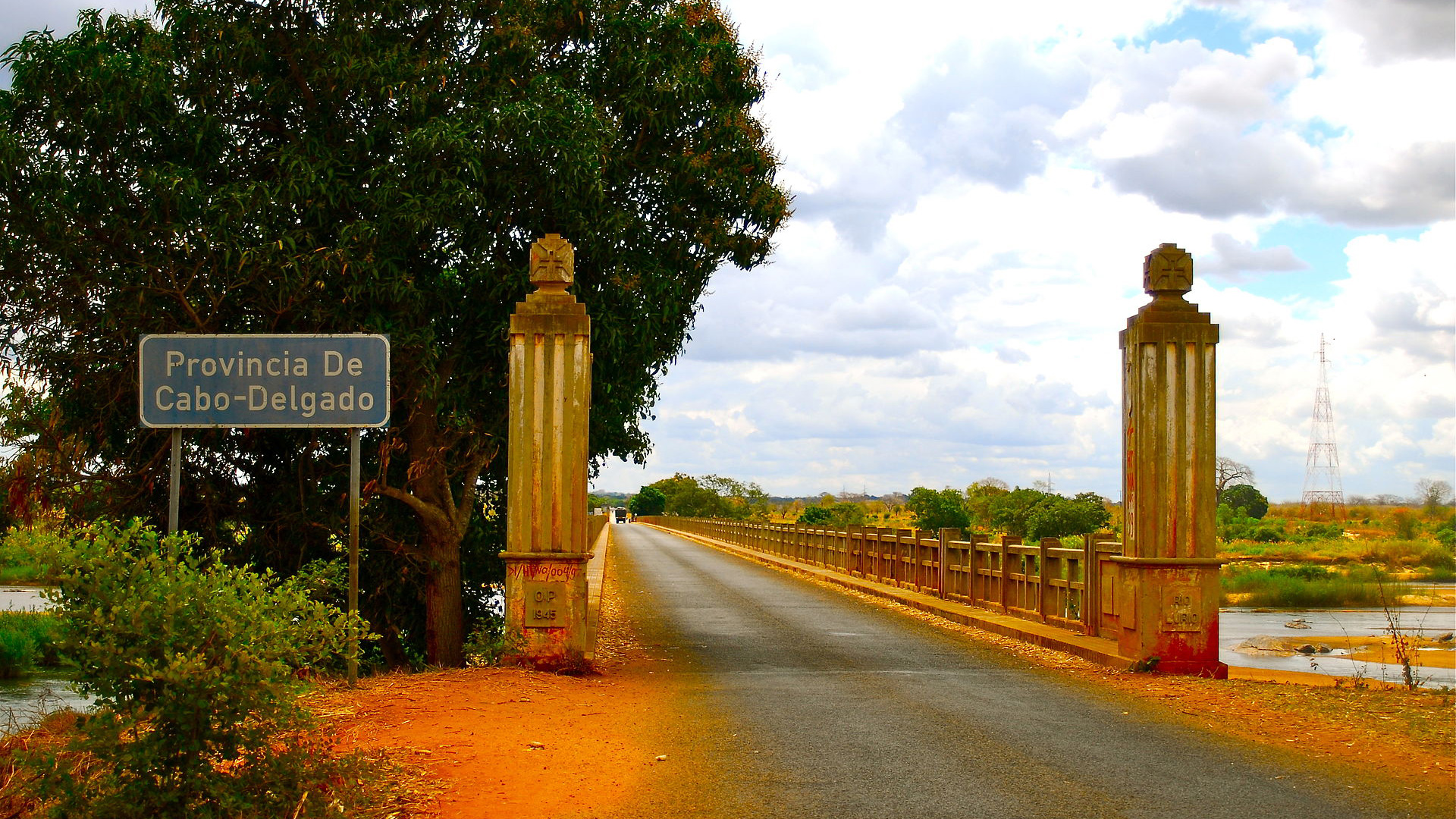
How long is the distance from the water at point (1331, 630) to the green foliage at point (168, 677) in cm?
1578

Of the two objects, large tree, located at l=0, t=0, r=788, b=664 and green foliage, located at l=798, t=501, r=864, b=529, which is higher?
large tree, located at l=0, t=0, r=788, b=664

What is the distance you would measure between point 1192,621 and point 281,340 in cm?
817

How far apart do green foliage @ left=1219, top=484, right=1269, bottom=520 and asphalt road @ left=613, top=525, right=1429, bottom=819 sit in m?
91.1

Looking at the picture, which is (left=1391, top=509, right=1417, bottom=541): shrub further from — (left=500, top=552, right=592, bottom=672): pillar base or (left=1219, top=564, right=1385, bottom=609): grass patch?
(left=500, top=552, right=592, bottom=672): pillar base

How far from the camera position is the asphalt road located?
19.8 ft

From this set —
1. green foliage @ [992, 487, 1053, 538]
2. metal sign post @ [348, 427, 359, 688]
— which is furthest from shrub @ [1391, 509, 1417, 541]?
metal sign post @ [348, 427, 359, 688]

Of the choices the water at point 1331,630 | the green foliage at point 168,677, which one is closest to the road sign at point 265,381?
the green foliage at point 168,677

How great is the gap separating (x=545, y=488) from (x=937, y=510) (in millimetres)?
50582

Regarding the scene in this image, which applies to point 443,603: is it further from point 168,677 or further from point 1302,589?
point 1302,589

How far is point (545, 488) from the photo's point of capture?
10.6m

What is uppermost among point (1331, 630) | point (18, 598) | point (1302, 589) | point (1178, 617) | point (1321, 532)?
point (1178, 617)

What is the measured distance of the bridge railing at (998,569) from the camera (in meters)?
13.6

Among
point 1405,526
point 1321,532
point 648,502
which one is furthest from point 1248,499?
point 648,502

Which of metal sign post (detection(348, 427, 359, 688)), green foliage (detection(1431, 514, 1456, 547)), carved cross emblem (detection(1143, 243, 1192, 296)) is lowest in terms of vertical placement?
green foliage (detection(1431, 514, 1456, 547))
